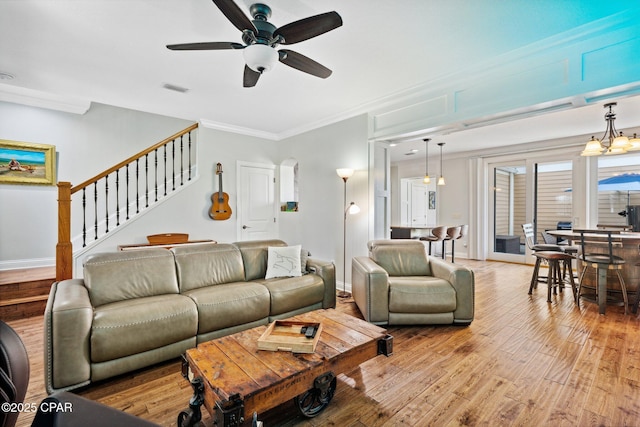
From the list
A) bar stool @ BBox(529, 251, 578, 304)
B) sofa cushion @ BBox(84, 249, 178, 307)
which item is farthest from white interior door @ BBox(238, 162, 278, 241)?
bar stool @ BBox(529, 251, 578, 304)

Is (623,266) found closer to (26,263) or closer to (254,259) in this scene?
(254,259)

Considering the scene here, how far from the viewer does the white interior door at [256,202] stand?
5.57m

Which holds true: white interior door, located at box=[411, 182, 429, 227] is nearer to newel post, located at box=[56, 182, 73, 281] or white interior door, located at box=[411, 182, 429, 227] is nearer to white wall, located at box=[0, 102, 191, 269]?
white wall, located at box=[0, 102, 191, 269]

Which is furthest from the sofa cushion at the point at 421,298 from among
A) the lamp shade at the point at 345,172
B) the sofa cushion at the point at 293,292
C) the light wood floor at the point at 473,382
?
the lamp shade at the point at 345,172

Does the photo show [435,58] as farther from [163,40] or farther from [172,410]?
[172,410]

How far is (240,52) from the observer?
115 inches

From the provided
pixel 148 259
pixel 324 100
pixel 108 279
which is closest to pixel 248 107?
pixel 324 100

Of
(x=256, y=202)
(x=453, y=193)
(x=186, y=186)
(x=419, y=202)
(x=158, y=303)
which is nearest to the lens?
(x=158, y=303)

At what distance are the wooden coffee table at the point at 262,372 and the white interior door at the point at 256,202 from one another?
3727mm

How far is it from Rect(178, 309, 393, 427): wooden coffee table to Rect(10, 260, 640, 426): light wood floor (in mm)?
245

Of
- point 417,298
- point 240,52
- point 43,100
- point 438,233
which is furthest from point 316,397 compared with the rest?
point 43,100

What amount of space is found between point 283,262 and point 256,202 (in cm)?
258

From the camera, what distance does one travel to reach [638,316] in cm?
342

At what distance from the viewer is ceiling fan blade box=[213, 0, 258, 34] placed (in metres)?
1.78
